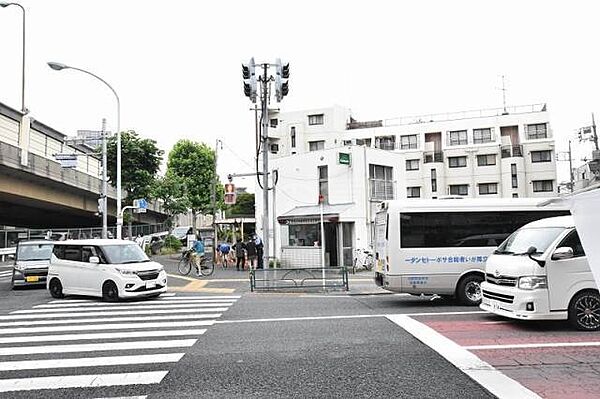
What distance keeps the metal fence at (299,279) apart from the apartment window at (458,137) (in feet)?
133

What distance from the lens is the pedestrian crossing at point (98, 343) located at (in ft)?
20.7

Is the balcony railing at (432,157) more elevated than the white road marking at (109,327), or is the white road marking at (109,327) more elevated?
the balcony railing at (432,157)

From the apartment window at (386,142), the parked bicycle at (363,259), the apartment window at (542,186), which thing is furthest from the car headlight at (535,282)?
the apartment window at (386,142)

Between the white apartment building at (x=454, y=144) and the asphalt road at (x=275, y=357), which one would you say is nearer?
the asphalt road at (x=275, y=357)

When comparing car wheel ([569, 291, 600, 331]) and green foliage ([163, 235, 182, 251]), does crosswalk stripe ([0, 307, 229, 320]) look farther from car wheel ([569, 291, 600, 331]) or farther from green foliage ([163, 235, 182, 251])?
green foliage ([163, 235, 182, 251])

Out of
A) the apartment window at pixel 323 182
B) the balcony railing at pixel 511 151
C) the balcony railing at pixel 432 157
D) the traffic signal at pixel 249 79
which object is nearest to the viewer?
the traffic signal at pixel 249 79

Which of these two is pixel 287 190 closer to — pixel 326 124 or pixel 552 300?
pixel 552 300

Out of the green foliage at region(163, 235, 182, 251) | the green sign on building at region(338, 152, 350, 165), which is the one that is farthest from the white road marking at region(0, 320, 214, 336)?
the green foliage at region(163, 235, 182, 251)

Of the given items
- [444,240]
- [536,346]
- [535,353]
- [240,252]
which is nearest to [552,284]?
[536,346]

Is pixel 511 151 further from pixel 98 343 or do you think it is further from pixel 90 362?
pixel 90 362

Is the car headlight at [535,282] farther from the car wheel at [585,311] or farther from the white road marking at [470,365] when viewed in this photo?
the white road marking at [470,365]

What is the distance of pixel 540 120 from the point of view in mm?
51344

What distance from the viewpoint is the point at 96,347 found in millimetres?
8352

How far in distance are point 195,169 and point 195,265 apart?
87.7 ft
